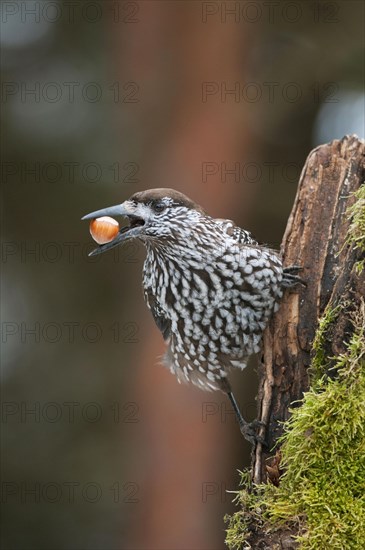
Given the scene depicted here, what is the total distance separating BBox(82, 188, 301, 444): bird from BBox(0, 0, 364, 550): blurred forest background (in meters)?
3.82

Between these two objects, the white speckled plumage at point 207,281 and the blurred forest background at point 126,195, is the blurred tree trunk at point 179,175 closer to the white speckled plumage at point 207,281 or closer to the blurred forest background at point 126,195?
the blurred forest background at point 126,195

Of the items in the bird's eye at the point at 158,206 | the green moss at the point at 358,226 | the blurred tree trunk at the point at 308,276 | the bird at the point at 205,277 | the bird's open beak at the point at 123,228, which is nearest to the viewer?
the green moss at the point at 358,226

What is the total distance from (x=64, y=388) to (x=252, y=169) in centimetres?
362

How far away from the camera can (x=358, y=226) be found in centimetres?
363

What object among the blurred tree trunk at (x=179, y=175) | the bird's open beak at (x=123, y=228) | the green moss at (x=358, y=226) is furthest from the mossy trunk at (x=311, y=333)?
the blurred tree trunk at (x=179, y=175)

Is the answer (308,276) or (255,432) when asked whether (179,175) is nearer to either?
(308,276)

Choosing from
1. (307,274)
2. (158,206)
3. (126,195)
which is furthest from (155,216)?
(126,195)

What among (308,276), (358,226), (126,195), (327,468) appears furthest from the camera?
(126,195)

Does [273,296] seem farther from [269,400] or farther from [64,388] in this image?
[64,388]

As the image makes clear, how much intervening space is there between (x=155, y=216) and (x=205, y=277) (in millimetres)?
447

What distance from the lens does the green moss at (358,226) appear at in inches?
140

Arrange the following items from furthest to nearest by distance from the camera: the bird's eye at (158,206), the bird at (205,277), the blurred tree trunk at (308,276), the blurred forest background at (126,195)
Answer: the blurred forest background at (126,195) → the bird's eye at (158,206) → the bird at (205,277) → the blurred tree trunk at (308,276)

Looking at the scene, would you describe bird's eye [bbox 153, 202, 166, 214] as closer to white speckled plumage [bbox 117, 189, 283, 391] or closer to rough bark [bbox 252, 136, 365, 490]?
white speckled plumage [bbox 117, 189, 283, 391]

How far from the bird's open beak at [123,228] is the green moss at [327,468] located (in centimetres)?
137
